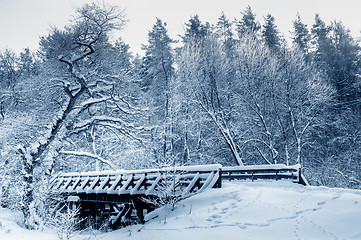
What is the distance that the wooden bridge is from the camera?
38.9ft

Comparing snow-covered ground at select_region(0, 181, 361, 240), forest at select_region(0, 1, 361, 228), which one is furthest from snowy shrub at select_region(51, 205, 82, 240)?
forest at select_region(0, 1, 361, 228)

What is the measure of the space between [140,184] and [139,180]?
23cm

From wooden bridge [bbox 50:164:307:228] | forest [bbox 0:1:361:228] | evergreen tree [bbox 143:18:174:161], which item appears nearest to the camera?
wooden bridge [bbox 50:164:307:228]

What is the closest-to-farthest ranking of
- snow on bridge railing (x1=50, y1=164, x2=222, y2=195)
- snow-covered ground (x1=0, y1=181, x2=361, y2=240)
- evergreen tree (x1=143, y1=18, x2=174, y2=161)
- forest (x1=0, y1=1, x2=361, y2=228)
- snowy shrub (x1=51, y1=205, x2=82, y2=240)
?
snow-covered ground (x1=0, y1=181, x2=361, y2=240), snowy shrub (x1=51, y1=205, x2=82, y2=240), snow on bridge railing (x1=50, y1=164, x2=222, y2=195), forest (x1=0, y1=1, x2=361, y2=228), evergreen tree (x1=143, y1=18, x2=174, y2=161)

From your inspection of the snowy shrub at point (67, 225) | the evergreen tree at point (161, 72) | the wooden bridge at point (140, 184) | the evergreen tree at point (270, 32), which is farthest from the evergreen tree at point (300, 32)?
the snowy shrub at point (67, 225)

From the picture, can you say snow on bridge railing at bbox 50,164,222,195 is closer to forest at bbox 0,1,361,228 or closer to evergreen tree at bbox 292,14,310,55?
forest at bbox 0,1,361,228

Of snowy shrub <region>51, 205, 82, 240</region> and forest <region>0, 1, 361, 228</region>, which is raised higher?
forest <region>0, 1, 361, 228</region>

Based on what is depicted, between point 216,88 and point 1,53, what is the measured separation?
23757 millimetres

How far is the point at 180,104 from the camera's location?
23625 millimetres

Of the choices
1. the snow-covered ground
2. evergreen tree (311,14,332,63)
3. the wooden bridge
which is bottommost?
the snow-covered ground

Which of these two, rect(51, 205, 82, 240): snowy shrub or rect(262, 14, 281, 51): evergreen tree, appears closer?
rect(51, 205, 82, 240): snowy shrub

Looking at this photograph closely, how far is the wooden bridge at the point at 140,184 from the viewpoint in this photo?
11859mm

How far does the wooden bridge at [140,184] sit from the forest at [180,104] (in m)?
1.11

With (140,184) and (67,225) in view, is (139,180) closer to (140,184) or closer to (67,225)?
(140,184)
